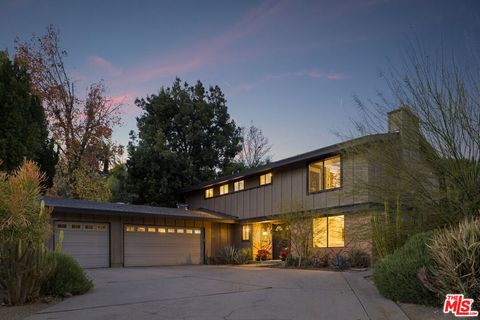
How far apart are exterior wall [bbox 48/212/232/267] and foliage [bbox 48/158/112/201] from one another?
8066mm

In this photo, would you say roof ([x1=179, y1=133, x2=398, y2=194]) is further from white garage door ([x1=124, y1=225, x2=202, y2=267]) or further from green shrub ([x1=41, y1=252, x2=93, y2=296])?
green shrub ([x1=41, y1=252, x2=93, y2=296])

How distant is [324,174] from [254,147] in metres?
23.9

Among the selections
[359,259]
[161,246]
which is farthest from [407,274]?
[161,246]

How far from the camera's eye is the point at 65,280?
10.0m

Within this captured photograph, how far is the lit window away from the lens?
2448 centimetres

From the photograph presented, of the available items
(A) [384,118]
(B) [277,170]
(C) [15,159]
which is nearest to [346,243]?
(B) [277,170]

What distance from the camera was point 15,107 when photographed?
20141mm

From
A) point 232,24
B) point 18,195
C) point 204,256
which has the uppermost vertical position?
point 232,24

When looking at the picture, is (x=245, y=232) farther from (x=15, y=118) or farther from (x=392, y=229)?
(x=392, y=229)

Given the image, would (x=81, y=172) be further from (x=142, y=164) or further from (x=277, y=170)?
(x=277, y=170)

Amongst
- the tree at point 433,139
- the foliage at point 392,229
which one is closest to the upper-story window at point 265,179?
the foliage at point 392,229

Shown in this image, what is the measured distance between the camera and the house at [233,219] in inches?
715

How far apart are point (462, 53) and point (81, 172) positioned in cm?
2353

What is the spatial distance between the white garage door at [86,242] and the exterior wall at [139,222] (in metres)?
0.22
